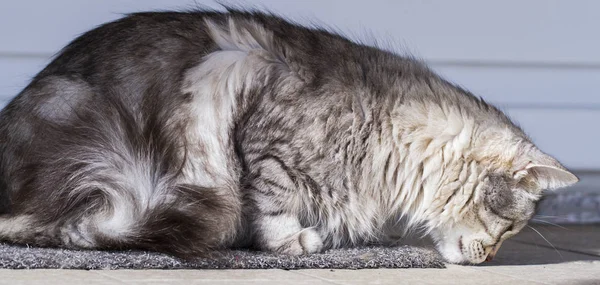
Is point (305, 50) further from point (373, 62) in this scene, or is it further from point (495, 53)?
point (495, 53)

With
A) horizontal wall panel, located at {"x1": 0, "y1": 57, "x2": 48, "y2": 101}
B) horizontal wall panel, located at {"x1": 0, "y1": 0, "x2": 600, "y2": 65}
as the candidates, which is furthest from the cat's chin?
horizontal wall panel, located at {"x1": 0, "y1": 57, "x2": 48, "y2": 101}

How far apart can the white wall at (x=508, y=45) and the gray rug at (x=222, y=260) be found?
50.9 inches

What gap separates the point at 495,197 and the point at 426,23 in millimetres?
1295

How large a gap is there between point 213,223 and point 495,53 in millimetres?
1916

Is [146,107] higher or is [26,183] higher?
[146,107]

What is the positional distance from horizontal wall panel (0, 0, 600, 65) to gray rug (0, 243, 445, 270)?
3.86 feet

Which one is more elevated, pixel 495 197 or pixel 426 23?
pixel 426 23

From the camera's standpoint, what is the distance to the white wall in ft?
13.2

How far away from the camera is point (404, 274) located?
270cm

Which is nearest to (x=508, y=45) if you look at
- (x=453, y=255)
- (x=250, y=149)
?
(x=453, y=255)

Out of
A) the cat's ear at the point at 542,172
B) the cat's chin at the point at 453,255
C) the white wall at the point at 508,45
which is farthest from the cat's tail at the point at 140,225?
the white wall at the point at 508,45

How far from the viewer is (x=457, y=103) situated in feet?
10.5

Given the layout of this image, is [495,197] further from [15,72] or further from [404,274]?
[15,72]

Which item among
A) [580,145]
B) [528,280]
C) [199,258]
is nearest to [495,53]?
[580,145]
